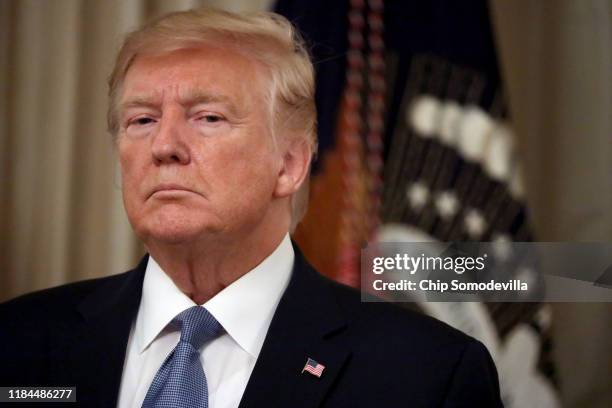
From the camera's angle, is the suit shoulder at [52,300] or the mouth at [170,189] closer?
the mouth at [170,189]

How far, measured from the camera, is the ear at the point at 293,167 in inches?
58.0

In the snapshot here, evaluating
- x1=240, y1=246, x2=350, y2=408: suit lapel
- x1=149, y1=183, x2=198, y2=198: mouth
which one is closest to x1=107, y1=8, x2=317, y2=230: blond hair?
x1=149, y1=183, x2=198, y2=198: mouth

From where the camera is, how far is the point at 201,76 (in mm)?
1371

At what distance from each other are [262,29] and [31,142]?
0.73 meters

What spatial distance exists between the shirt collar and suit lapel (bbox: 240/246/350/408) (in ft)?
0.11

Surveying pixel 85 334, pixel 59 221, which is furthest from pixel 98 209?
pixel 85 334

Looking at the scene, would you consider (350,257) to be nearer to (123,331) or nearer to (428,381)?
(428,381)

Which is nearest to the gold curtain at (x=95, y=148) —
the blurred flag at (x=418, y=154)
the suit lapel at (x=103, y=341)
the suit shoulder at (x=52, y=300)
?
the blurred flag at (x=418, y=154)

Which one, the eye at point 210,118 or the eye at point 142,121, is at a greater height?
the eye at point 210,118

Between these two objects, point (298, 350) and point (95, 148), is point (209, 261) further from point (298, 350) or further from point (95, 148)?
point (95, 148)

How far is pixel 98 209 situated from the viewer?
1843 millimetres

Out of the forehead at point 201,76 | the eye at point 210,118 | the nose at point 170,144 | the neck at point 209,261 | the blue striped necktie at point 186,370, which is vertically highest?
the forehead at point 201,76

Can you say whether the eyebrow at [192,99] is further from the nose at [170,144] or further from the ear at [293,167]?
the ear at [293,167]

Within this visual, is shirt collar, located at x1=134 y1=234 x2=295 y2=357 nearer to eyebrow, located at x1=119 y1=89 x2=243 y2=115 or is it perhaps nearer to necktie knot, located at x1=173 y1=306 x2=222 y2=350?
necktie knot, located at x1=173 y1=306 x2=222 y2=350
